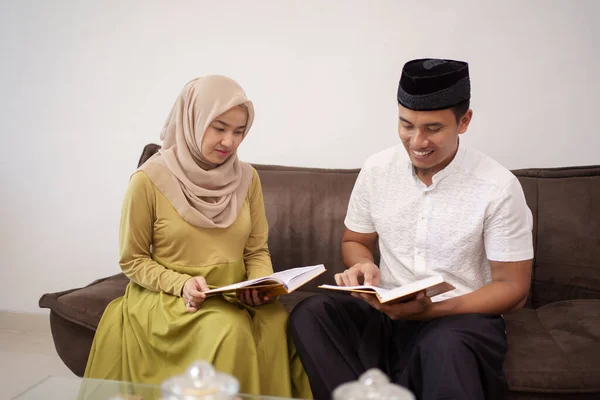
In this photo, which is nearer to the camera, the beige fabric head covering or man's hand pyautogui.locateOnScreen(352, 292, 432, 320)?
man's hand pyautogui.locateOnScreen(352, 292, 432, 320)

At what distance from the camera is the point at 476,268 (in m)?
1.81

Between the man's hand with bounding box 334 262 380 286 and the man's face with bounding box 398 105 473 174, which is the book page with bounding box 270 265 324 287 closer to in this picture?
the man's hand with bounding box 334 262 380 286

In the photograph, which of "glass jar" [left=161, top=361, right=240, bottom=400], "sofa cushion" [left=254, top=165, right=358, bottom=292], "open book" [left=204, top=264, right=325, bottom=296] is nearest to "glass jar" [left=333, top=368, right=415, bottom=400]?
"glass jar" [left=161, top=361, right=240, bottom=400]

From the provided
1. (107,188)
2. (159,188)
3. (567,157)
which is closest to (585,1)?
(567,157)

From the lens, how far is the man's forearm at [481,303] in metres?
1.66

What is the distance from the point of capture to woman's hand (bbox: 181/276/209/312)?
1.63 metres

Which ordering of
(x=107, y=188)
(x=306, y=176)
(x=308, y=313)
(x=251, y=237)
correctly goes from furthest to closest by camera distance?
1. (x=107, y=188)
2. (x=306, y=176)
3. (x=251, y=237)
4. (x=308, y=313)

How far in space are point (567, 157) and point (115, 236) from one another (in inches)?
78.9

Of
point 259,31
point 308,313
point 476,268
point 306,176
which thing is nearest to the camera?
point 308,313

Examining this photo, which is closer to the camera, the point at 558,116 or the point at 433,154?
the point at 433,154

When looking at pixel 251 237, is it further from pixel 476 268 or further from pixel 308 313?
pixel 476 268

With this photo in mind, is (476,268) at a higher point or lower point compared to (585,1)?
lower

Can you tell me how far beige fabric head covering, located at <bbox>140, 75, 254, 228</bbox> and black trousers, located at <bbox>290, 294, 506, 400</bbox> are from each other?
39 cm

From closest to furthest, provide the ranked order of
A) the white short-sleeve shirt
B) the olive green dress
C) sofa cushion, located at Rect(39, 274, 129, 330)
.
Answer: the olive green dress
the white short-sleeve shirt
sofa cushion, located at Rect(39, 274, 129, 330)
